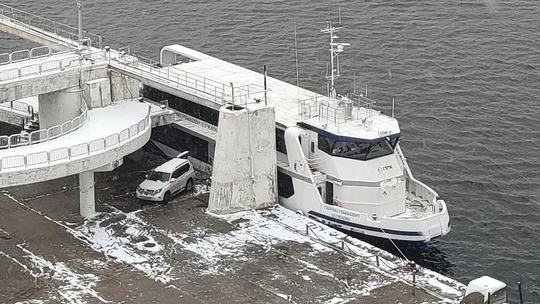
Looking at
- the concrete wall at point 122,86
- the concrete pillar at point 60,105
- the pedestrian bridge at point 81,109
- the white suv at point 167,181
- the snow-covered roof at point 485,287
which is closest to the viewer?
the snow-covered roof at point 485,287

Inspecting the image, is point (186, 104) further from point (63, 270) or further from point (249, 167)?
point (63, 270)

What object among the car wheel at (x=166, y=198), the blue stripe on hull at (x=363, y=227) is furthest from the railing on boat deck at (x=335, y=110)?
the car wheel at (x=166, y=198)

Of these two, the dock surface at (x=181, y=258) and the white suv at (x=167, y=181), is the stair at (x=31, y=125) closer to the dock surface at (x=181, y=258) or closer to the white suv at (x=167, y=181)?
the dock surface at (x=181, y=258)

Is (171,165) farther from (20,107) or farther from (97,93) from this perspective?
(20,107)

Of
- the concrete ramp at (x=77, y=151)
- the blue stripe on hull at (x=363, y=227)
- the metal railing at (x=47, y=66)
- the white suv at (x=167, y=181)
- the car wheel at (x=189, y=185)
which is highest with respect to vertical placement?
the metal railing at (x=47, y=66)

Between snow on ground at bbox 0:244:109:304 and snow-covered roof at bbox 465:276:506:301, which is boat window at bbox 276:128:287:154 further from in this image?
snow-covered roof at bbox 465:276:506:301

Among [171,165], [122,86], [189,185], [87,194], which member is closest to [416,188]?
[189,185]
